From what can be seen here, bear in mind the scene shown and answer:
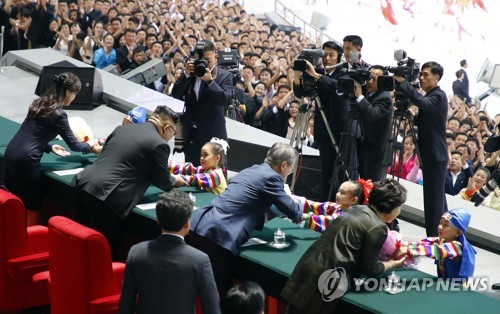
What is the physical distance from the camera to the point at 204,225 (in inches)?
169

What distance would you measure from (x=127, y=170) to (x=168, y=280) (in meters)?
1.40

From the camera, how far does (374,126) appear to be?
254 inches

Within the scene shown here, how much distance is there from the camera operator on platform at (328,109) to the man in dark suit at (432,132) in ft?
1.76

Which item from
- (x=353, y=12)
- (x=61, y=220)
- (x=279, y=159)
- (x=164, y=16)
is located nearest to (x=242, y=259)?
(x=279, y=159)

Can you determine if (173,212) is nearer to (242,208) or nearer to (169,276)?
(169,276)

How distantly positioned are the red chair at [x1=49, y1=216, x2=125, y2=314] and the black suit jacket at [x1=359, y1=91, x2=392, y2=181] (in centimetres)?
276

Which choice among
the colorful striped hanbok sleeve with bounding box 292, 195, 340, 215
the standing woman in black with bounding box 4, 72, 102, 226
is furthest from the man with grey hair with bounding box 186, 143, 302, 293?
the standing woman in black with bounding box 4, 72, 102, 226

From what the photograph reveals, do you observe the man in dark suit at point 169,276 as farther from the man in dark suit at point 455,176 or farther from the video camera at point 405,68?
the man in dark suit at point 455,176

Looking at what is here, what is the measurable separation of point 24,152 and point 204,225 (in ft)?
5.43

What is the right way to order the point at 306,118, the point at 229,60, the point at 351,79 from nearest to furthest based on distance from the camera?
the point at 351,79 → the point at 306,118 → the point at 229,60

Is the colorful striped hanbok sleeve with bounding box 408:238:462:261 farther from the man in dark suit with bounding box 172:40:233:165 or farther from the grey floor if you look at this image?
the man in dark suit with bounding box 172:40:233:165

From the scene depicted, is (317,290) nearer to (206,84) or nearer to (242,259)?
(242,259)

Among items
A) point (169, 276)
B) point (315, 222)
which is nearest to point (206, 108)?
point (315, 222)

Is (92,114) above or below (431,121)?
below
